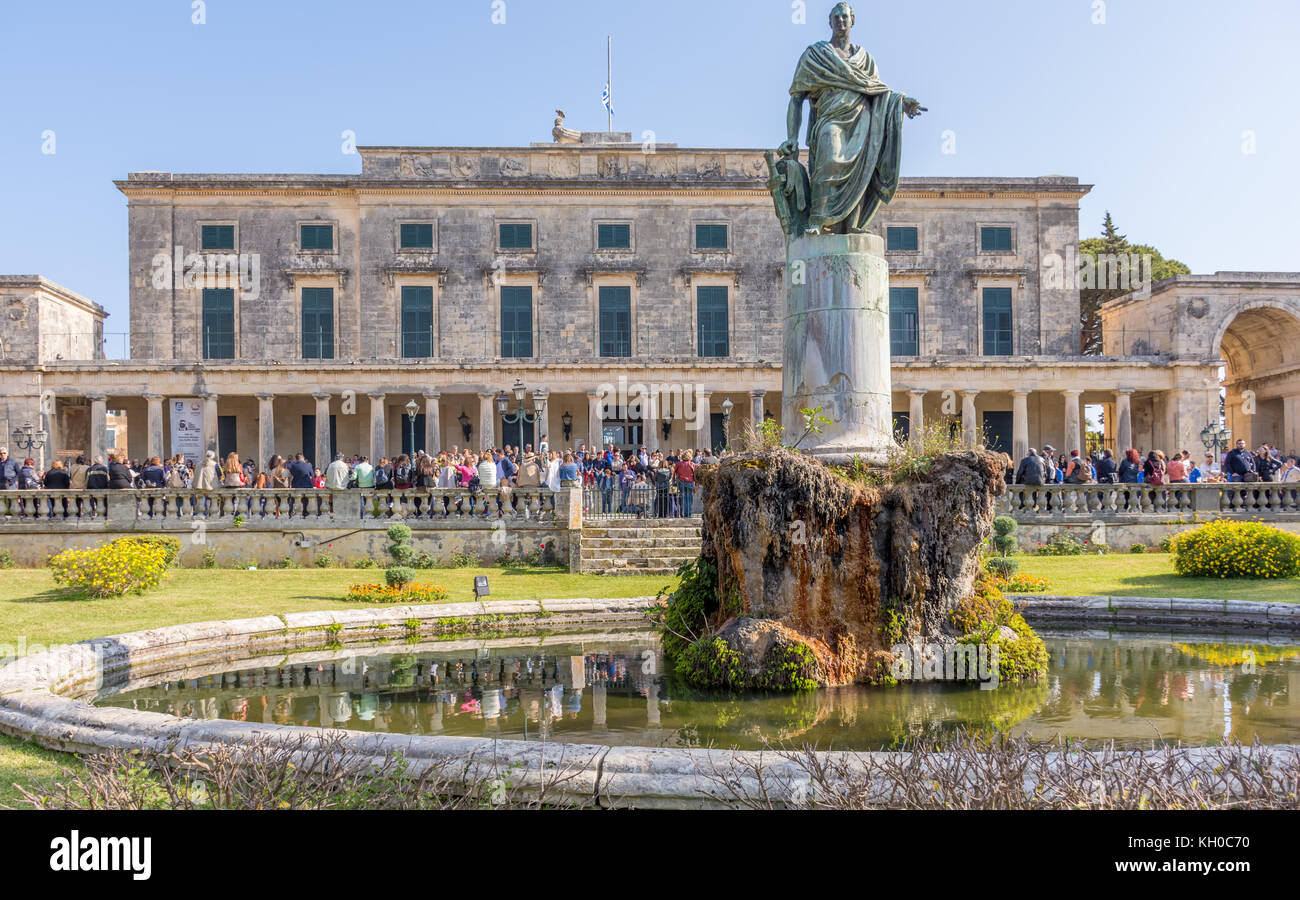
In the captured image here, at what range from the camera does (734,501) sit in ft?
26.0

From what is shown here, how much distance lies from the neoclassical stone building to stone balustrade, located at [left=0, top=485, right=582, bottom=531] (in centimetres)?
1768

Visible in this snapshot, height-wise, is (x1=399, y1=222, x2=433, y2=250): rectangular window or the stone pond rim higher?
(x1=399, y1=222, x2=433, y2=250): rectangular window

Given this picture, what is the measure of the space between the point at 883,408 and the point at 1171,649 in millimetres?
3679

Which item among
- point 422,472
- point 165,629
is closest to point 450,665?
point 165,629

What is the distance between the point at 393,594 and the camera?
41.4 feet

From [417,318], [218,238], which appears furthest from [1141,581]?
[218,238]

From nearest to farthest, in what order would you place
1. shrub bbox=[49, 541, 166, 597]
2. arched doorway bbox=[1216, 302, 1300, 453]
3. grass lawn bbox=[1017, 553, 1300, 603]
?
grass lawn bbox=[1017, 553, 1300, 603], shrub bbox=[49, 541, 166, 597], arched doorway bbox=[1216, 302, 1300, 453]

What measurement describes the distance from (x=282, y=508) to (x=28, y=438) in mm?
20472

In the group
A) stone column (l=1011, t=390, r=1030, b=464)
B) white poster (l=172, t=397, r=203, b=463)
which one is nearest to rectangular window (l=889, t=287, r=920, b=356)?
stone column (l=1011, t=390, r=1030, b=464)

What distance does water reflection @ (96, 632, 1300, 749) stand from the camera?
248 inches

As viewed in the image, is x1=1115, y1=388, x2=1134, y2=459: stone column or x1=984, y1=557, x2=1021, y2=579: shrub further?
x1=1115, y1=388, x2=1134, y2=459: stone column

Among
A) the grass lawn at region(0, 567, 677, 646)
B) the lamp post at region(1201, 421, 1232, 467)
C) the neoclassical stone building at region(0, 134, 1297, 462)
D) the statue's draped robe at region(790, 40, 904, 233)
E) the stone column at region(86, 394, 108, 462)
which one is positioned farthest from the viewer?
the neoclassical stone building at region(0, 134, 1297, 462)

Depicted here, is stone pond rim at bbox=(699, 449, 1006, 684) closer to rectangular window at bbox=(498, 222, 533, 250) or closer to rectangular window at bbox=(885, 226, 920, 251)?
rectangular window at bbox=(498, 222, 533, 250)

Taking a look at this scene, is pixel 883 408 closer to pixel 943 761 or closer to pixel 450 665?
pixel 450 665
